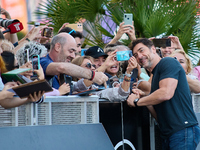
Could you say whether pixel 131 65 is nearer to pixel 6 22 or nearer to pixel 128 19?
pixel 128 19

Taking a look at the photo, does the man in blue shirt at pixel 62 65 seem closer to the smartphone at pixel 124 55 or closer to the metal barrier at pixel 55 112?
the metal barrier at pixel 55 112

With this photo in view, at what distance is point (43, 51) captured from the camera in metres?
4.48

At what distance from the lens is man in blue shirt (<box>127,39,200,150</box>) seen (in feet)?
13.9

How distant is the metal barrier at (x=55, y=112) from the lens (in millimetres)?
3529

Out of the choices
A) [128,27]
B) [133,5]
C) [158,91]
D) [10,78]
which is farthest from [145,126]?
[133,5]

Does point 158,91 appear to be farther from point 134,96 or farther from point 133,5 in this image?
point 133,5

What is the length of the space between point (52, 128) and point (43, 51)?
1.28m

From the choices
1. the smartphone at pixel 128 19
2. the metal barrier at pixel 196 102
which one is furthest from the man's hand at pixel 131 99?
the smartphone at pixel 128 19

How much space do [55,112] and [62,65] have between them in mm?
733

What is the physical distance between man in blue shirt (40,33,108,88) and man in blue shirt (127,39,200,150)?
2.22 ft

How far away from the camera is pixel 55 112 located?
12.4 feet

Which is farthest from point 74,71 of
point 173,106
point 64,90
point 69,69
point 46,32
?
point 46,32

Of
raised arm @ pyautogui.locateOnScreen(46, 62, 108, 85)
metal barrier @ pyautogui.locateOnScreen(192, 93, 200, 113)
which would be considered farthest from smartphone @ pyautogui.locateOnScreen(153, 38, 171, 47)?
raised arm @ pyautogui.locateOnScreen(46, 62, 108, 85)

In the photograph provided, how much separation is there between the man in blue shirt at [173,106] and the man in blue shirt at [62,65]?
0.68 meters
